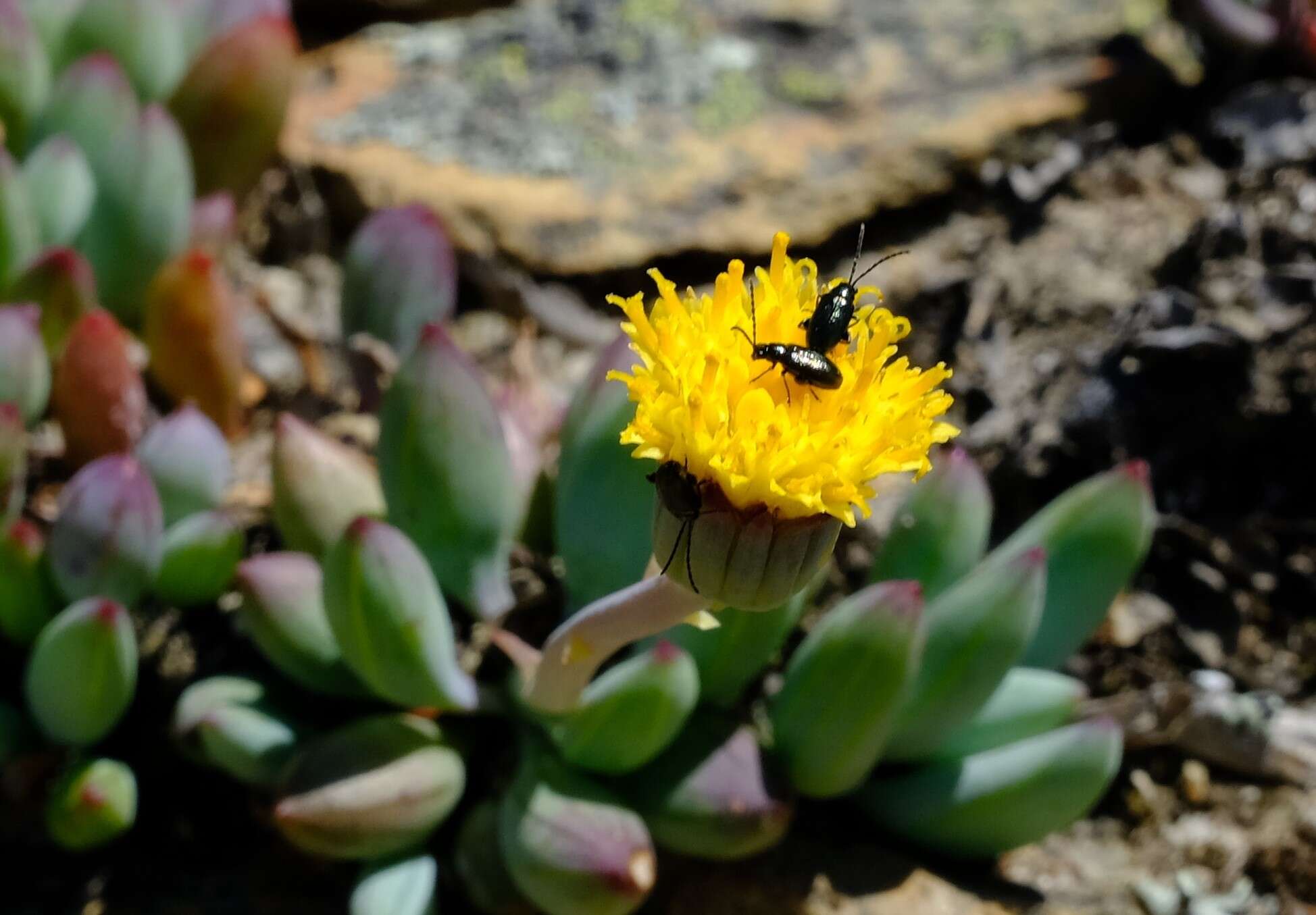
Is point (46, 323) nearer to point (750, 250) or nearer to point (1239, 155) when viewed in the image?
point (750, 250)

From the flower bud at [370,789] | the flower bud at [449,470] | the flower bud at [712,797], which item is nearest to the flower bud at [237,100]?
the flower bud at [449,470]

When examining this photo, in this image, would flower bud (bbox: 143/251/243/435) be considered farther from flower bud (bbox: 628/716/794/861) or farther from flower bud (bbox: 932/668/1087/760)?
flower bud (bbox: 932/668/1087/760)

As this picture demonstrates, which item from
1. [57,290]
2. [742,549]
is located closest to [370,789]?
[742,549]

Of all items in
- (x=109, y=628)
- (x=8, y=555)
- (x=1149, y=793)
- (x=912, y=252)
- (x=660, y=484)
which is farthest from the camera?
(x=912, y=252)

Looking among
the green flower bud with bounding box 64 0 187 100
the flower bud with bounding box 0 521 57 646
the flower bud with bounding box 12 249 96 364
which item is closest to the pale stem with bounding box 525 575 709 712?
the flower bud with bounding box 0 521 57 646

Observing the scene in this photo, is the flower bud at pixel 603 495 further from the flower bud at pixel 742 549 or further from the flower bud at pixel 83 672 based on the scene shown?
the flower bud at pixel 83 672

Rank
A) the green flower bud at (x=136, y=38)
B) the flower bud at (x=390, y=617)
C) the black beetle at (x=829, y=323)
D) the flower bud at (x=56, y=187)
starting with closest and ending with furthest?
the black beetle at (x=829, y=323), the flower bud at (x=390, y=617), the flower bud at (x=56, y=187), the green flower bud at (x=136, y=38)

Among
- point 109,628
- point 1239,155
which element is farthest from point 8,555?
point 1239,155
